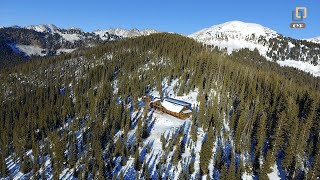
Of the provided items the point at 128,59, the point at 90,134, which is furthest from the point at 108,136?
the point at 128,59

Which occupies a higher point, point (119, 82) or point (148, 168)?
point (119, 82)

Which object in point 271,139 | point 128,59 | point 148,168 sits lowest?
point 148,168

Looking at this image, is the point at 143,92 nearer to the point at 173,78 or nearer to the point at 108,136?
the point at 173,78

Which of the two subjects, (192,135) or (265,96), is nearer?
(192,135)

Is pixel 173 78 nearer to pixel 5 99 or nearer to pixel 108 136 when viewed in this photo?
pixel 108 136

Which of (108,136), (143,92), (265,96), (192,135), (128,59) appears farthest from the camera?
(128,59)

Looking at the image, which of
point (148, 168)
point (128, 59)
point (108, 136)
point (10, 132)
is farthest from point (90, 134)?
point (128, 59)

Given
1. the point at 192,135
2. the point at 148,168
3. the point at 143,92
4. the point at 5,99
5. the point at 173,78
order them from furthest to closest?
the point at 5,99, the point at 173,78, the point at 143,92, the point at 192,135, the point at 148,168
